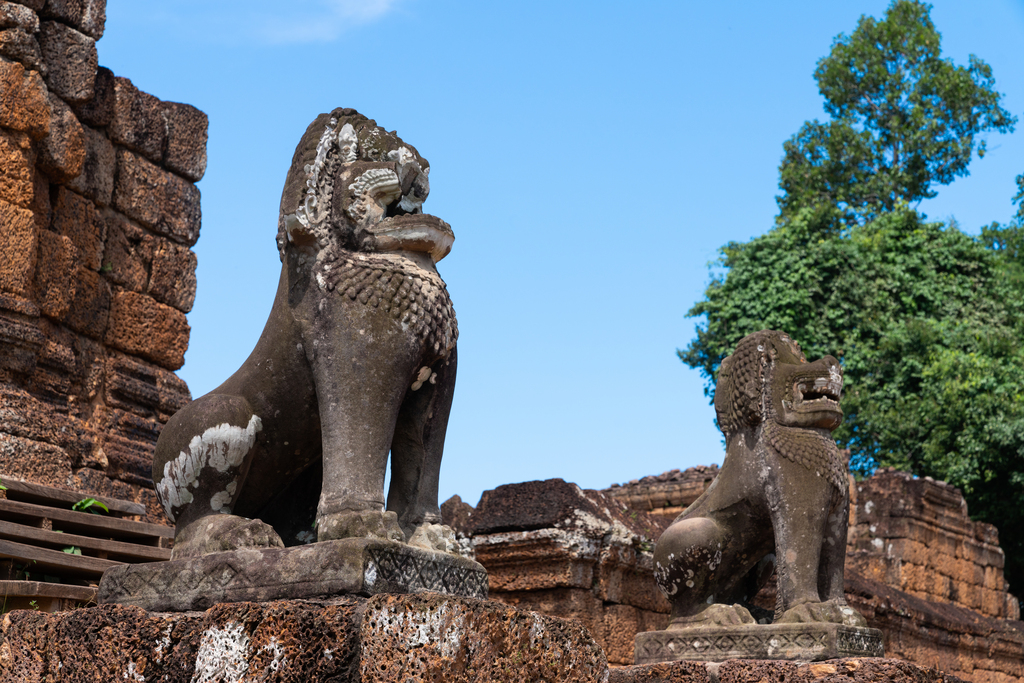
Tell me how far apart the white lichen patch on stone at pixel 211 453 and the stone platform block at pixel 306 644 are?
0.37 m

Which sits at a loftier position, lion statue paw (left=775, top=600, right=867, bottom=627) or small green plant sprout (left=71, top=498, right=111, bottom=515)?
small green plant sprout (left=71, top=498, right=111, bottom=515)

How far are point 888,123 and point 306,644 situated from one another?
2550 centimetres

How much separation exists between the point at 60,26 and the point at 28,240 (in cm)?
163

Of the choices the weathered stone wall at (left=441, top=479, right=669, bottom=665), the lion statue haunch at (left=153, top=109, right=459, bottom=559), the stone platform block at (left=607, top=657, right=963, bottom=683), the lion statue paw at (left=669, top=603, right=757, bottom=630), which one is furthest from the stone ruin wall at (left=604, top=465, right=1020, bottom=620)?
the lion statue haunch at (left=153, top=109, right=459, bottom=559)

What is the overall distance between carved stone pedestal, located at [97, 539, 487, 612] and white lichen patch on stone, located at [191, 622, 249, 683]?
0.11 meters

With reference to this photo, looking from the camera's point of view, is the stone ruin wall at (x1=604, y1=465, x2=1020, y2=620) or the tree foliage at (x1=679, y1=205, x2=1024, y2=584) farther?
the tree foliage at (x1=679, y1=205, x2=1024, y2=584)

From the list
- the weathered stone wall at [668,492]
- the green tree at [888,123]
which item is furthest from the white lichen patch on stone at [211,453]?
the green tree at [888,123]

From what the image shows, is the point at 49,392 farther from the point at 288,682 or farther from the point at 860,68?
the point at 860,68

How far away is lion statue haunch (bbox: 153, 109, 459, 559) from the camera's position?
2.97 meters

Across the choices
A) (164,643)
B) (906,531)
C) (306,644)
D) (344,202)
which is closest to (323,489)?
(306,644)

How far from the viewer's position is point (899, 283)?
22.2 meters

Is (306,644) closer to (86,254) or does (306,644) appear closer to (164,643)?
(164,643)

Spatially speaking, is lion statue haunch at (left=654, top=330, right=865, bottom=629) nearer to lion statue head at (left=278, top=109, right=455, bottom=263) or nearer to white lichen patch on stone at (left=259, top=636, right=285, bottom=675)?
lion statue head at (left=278, top=109, right=455, bottom=263)

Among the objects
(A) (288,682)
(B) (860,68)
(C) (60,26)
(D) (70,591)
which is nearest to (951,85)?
(B) (860,68)
